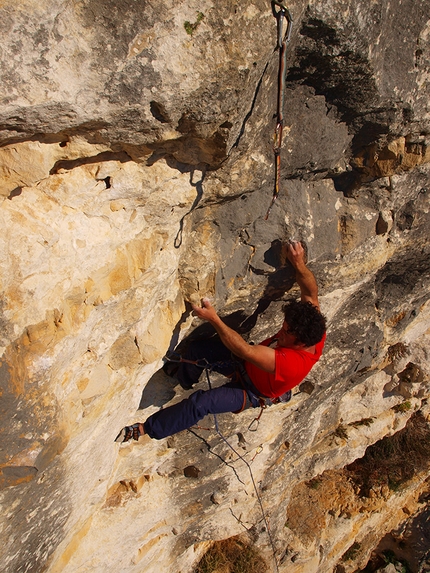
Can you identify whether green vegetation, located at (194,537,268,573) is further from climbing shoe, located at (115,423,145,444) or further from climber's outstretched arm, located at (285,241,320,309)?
climber's outstretched arm, located at (285,241,320,309)

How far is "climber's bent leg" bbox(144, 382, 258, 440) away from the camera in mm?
2961

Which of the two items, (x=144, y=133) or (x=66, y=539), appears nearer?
(x=144, y=133)

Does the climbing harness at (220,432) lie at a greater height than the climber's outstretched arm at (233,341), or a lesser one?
lesser

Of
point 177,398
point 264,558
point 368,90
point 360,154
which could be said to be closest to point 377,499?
point 264,558

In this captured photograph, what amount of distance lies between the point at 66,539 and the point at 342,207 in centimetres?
270

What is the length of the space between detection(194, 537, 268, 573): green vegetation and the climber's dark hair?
364cm

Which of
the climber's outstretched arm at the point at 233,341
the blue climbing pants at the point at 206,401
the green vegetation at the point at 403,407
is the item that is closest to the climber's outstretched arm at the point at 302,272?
the climber's outstretched arm at the point at 233,341

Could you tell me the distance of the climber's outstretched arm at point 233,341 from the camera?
2.37m

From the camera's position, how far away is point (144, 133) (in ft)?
5.00

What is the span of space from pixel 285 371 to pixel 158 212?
1.22 metres

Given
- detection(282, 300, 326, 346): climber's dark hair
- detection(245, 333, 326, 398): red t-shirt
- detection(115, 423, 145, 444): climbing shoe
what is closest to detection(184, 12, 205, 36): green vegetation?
detection(282, 300, 326, 346): climber's dark hair

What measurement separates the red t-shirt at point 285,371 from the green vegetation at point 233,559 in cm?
320

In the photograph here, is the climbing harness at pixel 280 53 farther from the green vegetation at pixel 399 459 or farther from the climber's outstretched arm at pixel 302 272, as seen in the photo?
the green vegetation at pixel 399 459

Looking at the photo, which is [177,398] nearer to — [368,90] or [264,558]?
[368,90]
